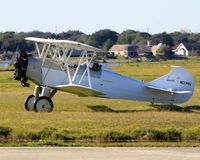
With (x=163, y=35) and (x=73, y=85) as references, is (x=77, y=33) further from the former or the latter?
(x=73, y=85)

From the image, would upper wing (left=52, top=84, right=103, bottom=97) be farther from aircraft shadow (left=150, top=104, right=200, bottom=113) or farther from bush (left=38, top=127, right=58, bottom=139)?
bush (left=38, top=127, right=58, bottom=139)

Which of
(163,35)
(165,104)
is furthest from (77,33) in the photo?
(165,104)

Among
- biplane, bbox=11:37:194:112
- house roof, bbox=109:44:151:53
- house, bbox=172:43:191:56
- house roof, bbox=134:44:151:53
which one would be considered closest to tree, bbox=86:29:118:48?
house roof, bbox=109:44:151:53

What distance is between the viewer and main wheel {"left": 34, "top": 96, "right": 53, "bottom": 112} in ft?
50.4

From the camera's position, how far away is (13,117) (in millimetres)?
13695

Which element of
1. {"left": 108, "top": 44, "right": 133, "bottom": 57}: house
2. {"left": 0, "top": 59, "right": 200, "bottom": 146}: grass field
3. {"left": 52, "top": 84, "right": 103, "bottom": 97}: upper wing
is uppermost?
{"left": 108, "top": 44, "right": 133, "bottom": 57}: house

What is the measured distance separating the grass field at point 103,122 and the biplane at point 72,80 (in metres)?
0.52

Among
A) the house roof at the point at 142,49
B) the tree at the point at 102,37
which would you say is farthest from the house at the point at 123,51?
the tree at the point at 102,37

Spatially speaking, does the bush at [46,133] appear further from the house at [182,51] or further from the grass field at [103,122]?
the house at [182,51]

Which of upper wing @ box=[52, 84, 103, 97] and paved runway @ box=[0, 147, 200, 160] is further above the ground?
upper wing @ box=[52, 84, 103, 97]

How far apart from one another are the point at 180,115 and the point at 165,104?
9.28ft

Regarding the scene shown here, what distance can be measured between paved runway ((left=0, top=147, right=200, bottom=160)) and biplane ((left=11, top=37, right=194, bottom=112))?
6107 mm

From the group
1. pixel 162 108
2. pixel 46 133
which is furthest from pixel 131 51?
pixel 46 133

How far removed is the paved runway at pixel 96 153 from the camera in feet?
26.9
